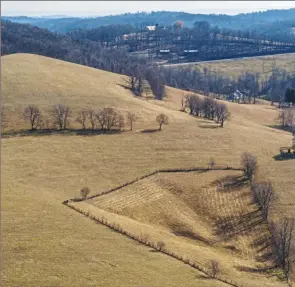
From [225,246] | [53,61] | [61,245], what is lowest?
[225,246]

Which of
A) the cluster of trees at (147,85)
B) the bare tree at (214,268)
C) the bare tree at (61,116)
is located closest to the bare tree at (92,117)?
the bare tree at (61,116)

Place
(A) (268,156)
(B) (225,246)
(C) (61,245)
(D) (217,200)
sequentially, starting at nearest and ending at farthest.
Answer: (C) (61,245), (B) (225,246), (D) (217,200), (A) (268,156)

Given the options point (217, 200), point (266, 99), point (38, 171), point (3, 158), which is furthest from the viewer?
point (266, 99)

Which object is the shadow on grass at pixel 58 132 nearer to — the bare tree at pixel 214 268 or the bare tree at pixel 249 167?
the bare tree at pixel 249 167

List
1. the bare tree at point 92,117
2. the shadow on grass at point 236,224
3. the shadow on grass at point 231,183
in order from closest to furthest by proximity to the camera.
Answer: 1. the shadow on grass at point 236,224
2. the shadow on grass at point 231,183
3. the bare tree at point 92,117

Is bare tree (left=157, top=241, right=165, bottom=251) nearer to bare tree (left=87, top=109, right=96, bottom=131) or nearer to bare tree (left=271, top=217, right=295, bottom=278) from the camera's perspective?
bare tree (left=271, top=217, right=295, bottom=278)

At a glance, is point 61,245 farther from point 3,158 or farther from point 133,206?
point 3,158

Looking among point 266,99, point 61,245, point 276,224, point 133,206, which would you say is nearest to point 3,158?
point 133,206
